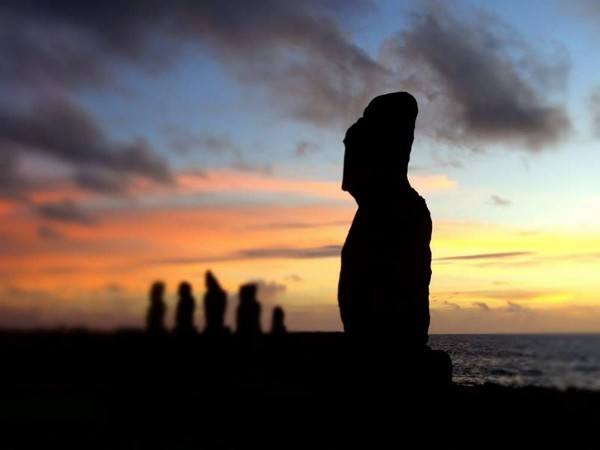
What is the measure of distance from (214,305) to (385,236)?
30.6 m

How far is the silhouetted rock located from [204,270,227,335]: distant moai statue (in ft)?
92.4

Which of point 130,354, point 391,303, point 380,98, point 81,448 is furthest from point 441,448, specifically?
point 130,354

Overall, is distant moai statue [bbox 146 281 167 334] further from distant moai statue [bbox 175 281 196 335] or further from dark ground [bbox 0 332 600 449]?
dark ground [bbox 0 332 600 449]

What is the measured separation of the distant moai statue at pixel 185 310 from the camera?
43000 millimetres

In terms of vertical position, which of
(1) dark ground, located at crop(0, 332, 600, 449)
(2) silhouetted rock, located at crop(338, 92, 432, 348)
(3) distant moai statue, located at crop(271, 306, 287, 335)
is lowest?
(1) dark ground, located at crop(0, 332, 600, 449)

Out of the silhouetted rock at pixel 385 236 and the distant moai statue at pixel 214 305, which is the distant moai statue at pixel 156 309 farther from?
the silhouetted rock at pixel 385 236

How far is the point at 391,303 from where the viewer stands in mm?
15617

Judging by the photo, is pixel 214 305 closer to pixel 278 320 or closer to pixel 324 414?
pixel 278 320

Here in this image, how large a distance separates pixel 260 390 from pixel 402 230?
8.80 m

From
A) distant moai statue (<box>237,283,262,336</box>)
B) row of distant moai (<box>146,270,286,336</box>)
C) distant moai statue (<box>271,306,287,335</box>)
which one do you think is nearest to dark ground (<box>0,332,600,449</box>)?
row of distant moai (<box>146,270,286,336</box>)

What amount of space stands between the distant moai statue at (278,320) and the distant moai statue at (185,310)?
630 cm

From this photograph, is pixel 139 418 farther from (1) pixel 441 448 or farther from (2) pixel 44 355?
(2) pixel 44 355

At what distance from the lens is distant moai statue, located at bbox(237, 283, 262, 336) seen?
150 ft

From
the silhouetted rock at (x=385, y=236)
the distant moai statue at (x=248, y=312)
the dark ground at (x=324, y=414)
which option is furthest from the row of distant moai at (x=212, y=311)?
the silhouetted rock at (x=385, y=236)
